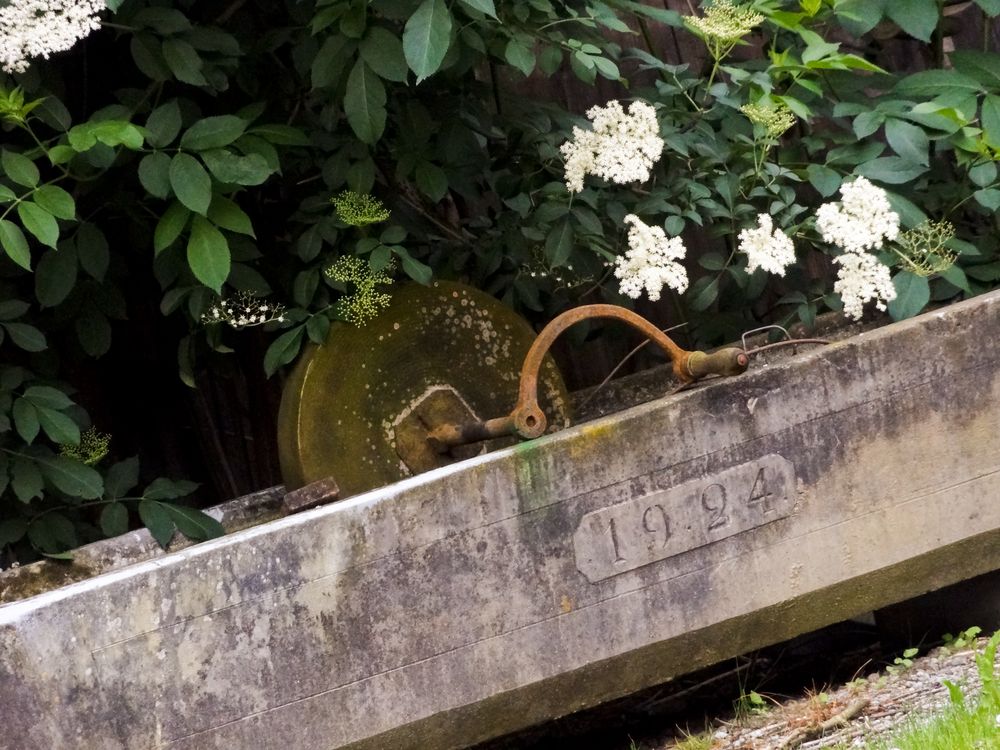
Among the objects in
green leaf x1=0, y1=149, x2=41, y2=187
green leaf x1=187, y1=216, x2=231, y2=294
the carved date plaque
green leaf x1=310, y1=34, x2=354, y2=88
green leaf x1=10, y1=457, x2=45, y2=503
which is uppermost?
green leaf x1=310, y1=34, x2=354, y2=88

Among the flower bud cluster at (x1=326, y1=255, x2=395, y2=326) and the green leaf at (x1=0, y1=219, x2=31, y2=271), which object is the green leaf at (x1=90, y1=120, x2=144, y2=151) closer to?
the green leaf at (x1=0, y1=219, x2=31, y2=271)

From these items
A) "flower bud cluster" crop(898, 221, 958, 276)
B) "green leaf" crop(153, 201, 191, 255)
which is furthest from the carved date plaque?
"green leaf" crop(153, 201, 191, 255)

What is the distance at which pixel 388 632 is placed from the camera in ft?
7.98

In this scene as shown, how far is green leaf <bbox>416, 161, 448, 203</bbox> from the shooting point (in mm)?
Result: 2988

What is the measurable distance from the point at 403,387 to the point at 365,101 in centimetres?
72

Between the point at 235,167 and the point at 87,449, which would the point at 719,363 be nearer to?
the point at 235,167

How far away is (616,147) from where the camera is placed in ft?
9.58

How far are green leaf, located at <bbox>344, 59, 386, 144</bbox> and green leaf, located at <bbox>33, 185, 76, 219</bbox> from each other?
60 cm

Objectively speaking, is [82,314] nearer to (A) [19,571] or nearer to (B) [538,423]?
(A) [19,571]

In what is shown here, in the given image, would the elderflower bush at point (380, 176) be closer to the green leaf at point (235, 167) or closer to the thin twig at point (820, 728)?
the green leaf at point (235, 167)

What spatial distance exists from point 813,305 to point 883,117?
0.50 meters

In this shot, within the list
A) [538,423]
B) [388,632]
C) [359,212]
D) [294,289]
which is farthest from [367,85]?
[388,632]

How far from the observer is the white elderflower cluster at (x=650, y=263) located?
2.88 metres

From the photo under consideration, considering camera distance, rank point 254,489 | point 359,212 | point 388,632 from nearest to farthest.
→ point 388,632, point 359,212, point 254,489
